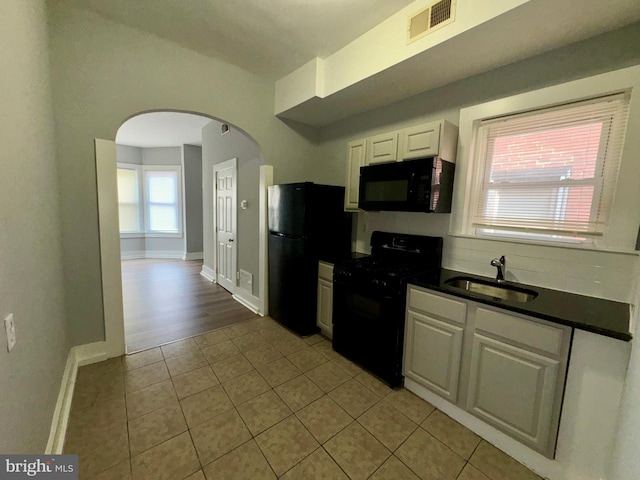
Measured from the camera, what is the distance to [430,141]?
207 cm

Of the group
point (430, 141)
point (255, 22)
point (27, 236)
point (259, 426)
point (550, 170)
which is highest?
point (255, 22)

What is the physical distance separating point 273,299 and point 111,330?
1.57m

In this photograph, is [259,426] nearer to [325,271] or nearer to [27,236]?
[325,271]

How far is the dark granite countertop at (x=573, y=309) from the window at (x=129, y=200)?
7482mm

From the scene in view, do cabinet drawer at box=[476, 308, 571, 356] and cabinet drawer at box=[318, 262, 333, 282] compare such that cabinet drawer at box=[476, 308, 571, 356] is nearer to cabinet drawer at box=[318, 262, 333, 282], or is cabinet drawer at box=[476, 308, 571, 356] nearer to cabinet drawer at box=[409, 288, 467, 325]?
cabinet drawer at box=[409, 288, 467, 325]

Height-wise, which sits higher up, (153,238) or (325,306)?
(153,238)

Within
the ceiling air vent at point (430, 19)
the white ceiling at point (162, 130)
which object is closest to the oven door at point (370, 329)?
the ceiling air vent at point (430, 19)

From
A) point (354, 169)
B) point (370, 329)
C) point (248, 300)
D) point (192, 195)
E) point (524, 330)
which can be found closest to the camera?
point (524, 330)

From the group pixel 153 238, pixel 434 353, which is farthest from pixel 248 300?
pixel 153 238

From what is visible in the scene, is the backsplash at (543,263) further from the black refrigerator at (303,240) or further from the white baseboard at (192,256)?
the white baseboard at (192,256)

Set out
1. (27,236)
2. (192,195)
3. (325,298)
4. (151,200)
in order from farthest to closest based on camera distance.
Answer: (151,200)
(192,195)
(325,298)
(27,236)

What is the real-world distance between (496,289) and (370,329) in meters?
1.02

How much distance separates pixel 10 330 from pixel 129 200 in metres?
7.03

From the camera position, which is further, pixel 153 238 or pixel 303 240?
pixel 153 238
